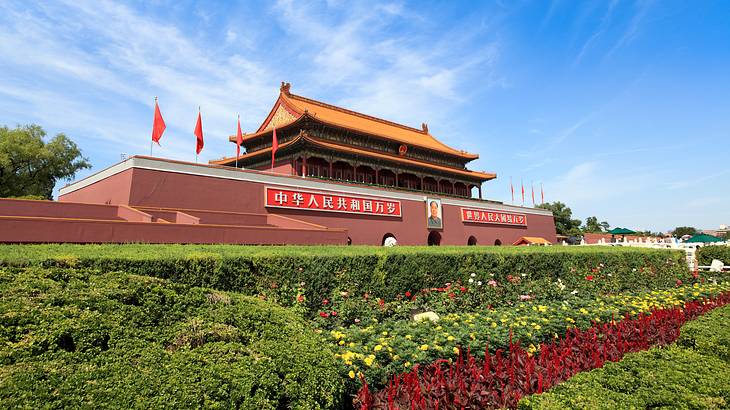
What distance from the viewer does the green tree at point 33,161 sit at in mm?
24141

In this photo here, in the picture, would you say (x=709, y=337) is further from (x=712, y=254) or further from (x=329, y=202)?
(x=712, y=254)

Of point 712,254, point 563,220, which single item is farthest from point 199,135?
point 563,220

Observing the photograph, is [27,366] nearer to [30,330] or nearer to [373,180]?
[30,330]

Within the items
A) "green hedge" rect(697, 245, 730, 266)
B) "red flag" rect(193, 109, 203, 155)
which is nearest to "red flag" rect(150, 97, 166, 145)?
"red flag" rect(193, 109, 203, 155)

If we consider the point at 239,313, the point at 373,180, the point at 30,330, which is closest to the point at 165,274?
the point at 239,313

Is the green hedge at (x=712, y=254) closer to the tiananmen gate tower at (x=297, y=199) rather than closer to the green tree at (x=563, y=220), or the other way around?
the tiananmen gate tower at (x=297, y=199)

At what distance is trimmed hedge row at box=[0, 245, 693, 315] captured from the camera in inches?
206

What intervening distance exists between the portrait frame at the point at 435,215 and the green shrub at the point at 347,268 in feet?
36.0

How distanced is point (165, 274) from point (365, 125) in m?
24.0

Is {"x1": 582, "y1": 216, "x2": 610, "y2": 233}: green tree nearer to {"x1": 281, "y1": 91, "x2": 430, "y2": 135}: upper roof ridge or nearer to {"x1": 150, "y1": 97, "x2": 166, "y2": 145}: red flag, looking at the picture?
{"x1": 281, "y1": 91, "x2": 430, "y2": 135}: upper roof ridge

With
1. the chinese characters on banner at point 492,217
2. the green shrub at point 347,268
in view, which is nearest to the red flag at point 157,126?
the green shrub at point 347,268

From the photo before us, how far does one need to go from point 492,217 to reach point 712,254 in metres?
11.5

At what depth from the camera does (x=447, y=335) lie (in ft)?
14.7

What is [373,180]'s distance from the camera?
84.1ft
